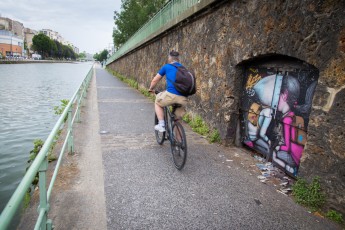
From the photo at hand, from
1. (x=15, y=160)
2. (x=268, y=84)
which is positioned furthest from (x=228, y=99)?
(x=15, y=160)

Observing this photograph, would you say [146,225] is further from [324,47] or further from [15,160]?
[15,160]

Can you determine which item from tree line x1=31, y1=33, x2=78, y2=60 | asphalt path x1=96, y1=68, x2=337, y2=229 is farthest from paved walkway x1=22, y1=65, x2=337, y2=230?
tree line x1=31, y1=33, x2=78, y2=60

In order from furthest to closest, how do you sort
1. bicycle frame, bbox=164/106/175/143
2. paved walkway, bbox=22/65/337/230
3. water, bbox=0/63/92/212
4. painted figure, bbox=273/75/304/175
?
water, bbox=0/63/92/212 → bicycle frame, bbox=164/106/175/143 → painted figure, bbox=273/75/304/175 → paved walkway, bbox=22/65/337/230

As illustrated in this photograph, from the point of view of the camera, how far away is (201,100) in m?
6.89

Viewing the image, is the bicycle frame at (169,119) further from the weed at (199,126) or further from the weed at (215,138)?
the weed at (199,126)

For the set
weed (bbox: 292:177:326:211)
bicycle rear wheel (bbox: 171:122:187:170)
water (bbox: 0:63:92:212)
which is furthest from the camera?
water (bbox: 0:63:92:212)

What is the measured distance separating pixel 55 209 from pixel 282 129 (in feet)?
11.8

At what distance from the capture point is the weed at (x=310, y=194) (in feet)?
10.9

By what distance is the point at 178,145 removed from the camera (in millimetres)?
4391

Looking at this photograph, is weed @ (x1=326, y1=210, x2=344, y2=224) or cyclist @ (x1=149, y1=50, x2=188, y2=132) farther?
cyclist @ (x1=149, y1=50, x2=188, y2=132)

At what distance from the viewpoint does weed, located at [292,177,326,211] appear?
3312mm

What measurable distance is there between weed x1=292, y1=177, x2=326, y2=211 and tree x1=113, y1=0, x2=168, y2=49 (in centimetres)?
3488

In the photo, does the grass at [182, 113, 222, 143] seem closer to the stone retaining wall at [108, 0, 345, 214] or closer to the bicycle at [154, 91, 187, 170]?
the stone retaining wall at [108, 0, 345, 214]

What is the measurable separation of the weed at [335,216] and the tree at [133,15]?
3535 cm
